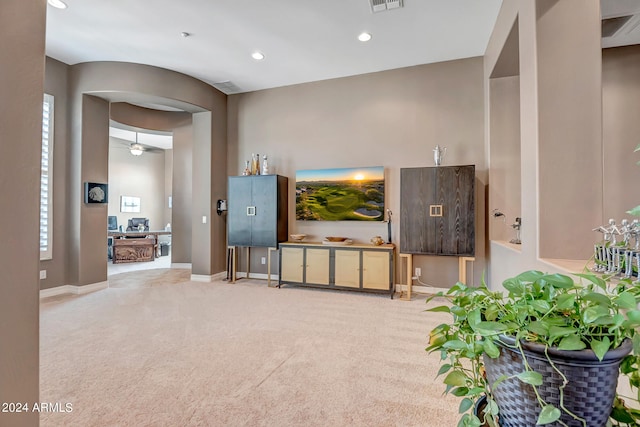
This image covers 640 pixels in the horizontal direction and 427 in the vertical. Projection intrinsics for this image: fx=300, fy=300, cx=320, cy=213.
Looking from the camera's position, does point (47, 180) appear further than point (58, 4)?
Yes

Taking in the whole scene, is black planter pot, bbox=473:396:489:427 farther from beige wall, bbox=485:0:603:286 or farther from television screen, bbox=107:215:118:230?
television screen, bbox=107:215:118:230

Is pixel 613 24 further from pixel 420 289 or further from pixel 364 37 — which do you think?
pixel 420 289

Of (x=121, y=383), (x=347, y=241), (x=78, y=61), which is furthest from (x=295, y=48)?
(x=121, y=383)

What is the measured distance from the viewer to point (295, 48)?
414cm

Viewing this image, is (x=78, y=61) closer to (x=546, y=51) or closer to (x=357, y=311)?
(x=357, y=311)

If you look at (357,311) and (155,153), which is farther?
(155,153)

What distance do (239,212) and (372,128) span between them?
8.66ft

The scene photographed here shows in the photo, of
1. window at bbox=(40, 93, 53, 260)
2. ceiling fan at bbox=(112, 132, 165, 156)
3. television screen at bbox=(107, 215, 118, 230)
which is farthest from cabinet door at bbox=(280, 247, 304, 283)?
television screen at bbox=(107, 215, 118, 230)

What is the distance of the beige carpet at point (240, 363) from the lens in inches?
71.6

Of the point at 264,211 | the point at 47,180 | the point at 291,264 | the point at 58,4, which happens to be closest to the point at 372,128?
the point at 264,211

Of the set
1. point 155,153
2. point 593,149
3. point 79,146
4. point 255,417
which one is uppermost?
point 155,153

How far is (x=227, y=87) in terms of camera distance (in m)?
5.47

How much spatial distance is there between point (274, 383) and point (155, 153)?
32.9 ft

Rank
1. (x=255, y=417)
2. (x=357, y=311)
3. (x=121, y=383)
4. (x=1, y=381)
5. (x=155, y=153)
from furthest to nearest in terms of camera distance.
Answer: (x=155, y=153) → (x=357, y=311) → (x=121, y=383) → (x=255, y=417) → (x=1, y=381)
